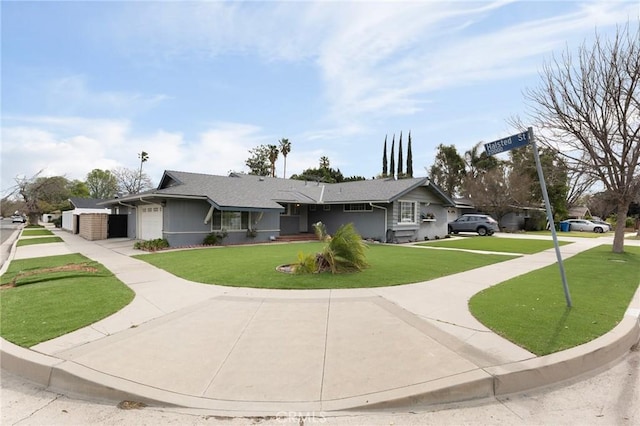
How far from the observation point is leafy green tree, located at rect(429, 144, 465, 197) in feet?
154

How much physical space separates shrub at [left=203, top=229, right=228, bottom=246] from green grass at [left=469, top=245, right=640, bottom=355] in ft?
45.3

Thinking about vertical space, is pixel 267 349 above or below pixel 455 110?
below

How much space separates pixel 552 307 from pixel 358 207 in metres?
15.9

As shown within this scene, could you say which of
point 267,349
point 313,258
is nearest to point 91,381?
point 267,349

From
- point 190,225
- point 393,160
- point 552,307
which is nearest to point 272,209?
point 190,225

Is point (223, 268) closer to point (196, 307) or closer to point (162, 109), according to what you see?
point (196, 307)

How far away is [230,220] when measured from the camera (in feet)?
61.9

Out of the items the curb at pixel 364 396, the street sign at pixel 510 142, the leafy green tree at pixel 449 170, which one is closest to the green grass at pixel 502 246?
the street sign at pixel 510 142

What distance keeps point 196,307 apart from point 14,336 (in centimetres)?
247

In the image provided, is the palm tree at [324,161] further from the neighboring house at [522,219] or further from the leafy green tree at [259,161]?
the neighboring house at [522,219]

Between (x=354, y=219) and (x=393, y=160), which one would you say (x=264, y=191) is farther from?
(x=393, y=160)

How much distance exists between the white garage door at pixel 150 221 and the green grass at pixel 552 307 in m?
16.2

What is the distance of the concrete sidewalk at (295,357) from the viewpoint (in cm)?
328

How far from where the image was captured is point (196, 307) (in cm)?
612
